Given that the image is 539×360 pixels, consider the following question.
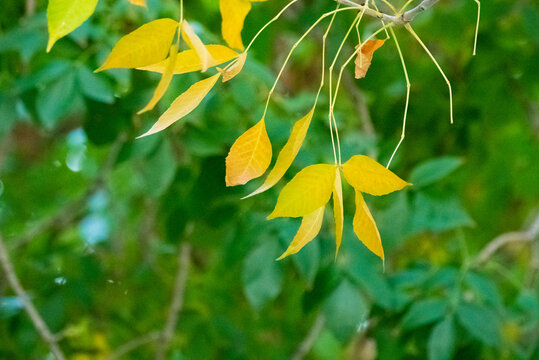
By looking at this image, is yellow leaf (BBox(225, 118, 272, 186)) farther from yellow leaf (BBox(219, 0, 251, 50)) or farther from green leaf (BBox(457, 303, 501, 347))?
green leaf (BBox(457, 303, 501, 347))

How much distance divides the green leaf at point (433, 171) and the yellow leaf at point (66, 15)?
2.65 feet

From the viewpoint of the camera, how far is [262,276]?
47.0 inches

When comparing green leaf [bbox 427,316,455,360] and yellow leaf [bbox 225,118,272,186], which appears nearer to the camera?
yellow leaf [bbox 225,118,272,186]

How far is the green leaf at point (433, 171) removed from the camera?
1232 millimetres

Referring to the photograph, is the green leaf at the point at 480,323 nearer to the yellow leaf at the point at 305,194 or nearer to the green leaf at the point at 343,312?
the green leaf at the point at 343,312

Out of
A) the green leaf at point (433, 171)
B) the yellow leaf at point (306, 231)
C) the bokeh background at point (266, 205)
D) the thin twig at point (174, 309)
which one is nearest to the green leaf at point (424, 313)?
the bokeh background at point (266, 205)

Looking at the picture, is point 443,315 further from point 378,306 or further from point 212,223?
point 212,223

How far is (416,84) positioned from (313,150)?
0.64 metres

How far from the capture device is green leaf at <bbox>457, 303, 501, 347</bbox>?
1.18 meters

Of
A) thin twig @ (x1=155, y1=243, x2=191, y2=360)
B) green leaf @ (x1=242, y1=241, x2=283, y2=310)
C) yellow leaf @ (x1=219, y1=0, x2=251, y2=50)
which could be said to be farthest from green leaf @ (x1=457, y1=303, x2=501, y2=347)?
yellow leaf @ (x1=219, y1=0, x2=251, y2=50)

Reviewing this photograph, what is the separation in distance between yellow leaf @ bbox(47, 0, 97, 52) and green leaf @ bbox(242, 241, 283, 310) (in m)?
0.72

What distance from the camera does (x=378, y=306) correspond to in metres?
1.29

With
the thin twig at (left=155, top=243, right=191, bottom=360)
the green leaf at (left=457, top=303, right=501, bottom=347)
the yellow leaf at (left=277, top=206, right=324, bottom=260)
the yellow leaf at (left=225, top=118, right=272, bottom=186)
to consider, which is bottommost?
the thin twig at (left=155, top=243, right=191, bottom=360)

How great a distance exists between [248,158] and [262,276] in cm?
66
